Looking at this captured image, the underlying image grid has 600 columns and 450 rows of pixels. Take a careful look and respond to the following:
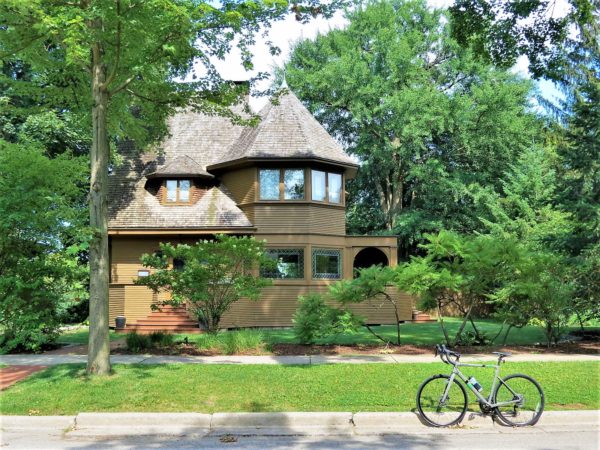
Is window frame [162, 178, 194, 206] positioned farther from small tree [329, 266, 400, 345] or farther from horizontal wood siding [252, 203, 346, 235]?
small tree [329, 266, 400, 345]

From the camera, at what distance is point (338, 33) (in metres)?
33.5

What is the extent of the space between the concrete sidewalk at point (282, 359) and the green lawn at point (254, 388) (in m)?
0.75

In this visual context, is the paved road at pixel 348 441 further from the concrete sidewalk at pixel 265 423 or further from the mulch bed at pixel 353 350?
the mulch bed at pixel 353 350

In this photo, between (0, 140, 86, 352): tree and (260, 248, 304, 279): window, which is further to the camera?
(260, 248, 304, 279): window

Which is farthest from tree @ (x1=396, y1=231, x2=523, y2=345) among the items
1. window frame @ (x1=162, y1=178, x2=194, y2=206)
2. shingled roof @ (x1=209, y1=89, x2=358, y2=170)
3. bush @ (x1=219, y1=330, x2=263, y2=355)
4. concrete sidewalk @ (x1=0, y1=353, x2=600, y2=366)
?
Answer: window frame @ (x1=162, y1=178, x2=194, y2=206)

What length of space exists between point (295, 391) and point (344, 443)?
1.94 m

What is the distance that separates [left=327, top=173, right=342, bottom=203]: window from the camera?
2166cm

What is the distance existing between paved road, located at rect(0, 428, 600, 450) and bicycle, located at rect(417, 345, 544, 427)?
26 cm

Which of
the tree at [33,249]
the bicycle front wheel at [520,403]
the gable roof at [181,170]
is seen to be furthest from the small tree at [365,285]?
the gable roof at [181,170]

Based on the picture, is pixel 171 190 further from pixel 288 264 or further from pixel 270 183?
pixel 288 264

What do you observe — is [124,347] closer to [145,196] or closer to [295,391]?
[295,391]

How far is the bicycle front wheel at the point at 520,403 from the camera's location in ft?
22.9

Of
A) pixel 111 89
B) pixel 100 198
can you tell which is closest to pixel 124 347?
pixel 100 198

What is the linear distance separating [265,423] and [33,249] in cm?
957
